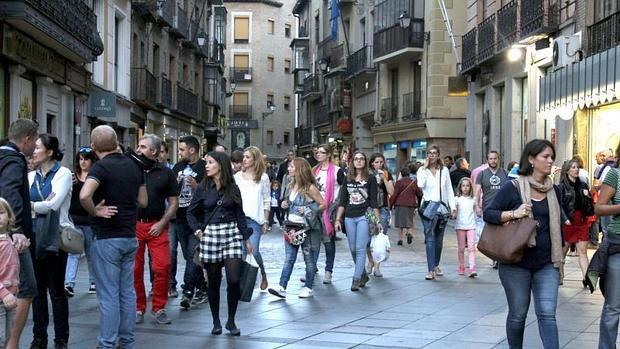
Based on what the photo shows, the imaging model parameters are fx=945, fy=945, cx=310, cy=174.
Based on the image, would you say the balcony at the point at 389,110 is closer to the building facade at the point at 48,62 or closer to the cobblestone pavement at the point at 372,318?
the building facade at the point at 48,62

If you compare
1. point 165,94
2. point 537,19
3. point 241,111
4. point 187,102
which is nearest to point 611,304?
point 537,19

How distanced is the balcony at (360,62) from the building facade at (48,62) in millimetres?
21510

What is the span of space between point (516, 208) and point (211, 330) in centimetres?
346

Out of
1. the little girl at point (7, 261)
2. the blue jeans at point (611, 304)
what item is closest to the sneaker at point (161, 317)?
the little girl at point (7, 261)

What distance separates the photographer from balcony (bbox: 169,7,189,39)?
3652 cm

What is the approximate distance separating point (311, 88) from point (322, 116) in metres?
2.87

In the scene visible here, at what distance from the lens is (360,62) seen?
1764 inches

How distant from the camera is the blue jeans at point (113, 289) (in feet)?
23.6

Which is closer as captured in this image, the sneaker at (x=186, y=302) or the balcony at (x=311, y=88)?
the sneaker at (x=186, y=302)

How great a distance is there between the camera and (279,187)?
24.8 metres

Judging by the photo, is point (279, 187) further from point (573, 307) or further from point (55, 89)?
point (573, 307)

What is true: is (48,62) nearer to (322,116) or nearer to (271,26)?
(322,116)

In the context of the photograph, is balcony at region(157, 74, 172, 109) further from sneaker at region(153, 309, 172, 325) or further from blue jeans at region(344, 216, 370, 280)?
sneaker at region(153, 309, 172, 325)

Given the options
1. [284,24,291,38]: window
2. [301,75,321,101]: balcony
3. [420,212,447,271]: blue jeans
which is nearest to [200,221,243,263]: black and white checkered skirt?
[420,212,447,271]: blue jeans
